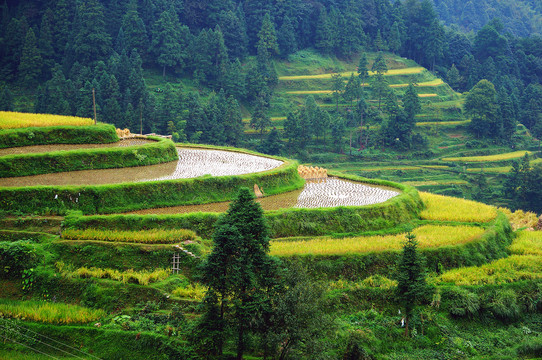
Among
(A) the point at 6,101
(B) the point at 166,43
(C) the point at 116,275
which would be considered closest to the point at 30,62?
(A) the point at 6,101

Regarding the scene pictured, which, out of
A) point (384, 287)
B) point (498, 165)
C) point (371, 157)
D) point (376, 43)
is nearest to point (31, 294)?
point (384, 287)

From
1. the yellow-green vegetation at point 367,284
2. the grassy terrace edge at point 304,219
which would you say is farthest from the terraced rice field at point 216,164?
the yellow-green vegetation at point 367,284

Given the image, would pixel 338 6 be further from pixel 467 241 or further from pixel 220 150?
pixel 467 241

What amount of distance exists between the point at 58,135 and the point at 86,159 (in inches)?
115

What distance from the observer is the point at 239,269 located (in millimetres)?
13164

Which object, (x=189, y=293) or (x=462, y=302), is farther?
(x=462, y=302)

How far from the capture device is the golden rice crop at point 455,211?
22.4 m

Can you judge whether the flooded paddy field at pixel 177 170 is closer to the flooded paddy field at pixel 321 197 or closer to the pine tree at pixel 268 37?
the flooded paddy field at pixel 321 197

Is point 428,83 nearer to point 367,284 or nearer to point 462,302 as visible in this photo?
point 462,302

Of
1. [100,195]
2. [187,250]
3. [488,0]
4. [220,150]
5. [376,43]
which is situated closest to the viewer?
[187,250]

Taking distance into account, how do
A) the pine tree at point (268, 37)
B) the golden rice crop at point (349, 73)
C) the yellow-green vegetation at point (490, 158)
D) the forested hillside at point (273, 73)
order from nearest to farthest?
1. the forested hillside at point (273, 73)
2. the yellow-green vegetation at point (490, 158)
3. the pine tree at point (268, 37)
4. the golden rice crop at point (349, 73)

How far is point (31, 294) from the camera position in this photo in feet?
48.8

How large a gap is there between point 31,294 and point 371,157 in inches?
A: 1483

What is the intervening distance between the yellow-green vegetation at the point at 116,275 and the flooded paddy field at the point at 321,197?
137 inches
